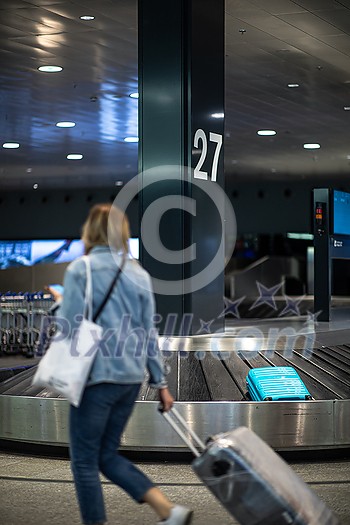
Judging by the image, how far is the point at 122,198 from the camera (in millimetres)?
30484

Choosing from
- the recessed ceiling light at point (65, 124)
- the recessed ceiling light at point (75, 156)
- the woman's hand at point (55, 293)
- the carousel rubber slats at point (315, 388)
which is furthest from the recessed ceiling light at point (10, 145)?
the woman's hand at point (55, 293)

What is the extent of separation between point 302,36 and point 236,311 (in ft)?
26.1

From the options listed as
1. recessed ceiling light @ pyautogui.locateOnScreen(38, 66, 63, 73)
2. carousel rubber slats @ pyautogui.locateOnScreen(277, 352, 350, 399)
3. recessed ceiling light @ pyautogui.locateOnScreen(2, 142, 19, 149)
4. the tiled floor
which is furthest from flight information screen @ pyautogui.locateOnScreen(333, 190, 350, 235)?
recessed ceiling light @ pyautogui.locateOnScreen(2, 142, 19, 149)

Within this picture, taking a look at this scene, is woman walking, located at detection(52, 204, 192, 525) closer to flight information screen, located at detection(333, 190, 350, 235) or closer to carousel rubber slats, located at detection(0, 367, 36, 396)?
carousel rubber slats, located at detection(0, 367, 36, 396)

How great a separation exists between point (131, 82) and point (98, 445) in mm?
9916

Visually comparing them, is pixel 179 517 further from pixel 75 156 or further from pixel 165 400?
pixel 75 156

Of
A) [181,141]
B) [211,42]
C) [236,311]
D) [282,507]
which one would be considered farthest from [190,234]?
[236,311]

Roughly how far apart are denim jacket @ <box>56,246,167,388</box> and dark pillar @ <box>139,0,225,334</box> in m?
4.21

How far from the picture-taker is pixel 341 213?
476 inches

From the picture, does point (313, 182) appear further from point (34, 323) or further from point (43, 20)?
point (43, 20)

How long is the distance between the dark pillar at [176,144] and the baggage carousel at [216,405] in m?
0.59

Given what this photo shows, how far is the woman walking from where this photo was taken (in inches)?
161

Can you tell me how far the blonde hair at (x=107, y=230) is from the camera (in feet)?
14.0

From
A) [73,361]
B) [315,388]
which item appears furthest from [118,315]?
[315,388]
